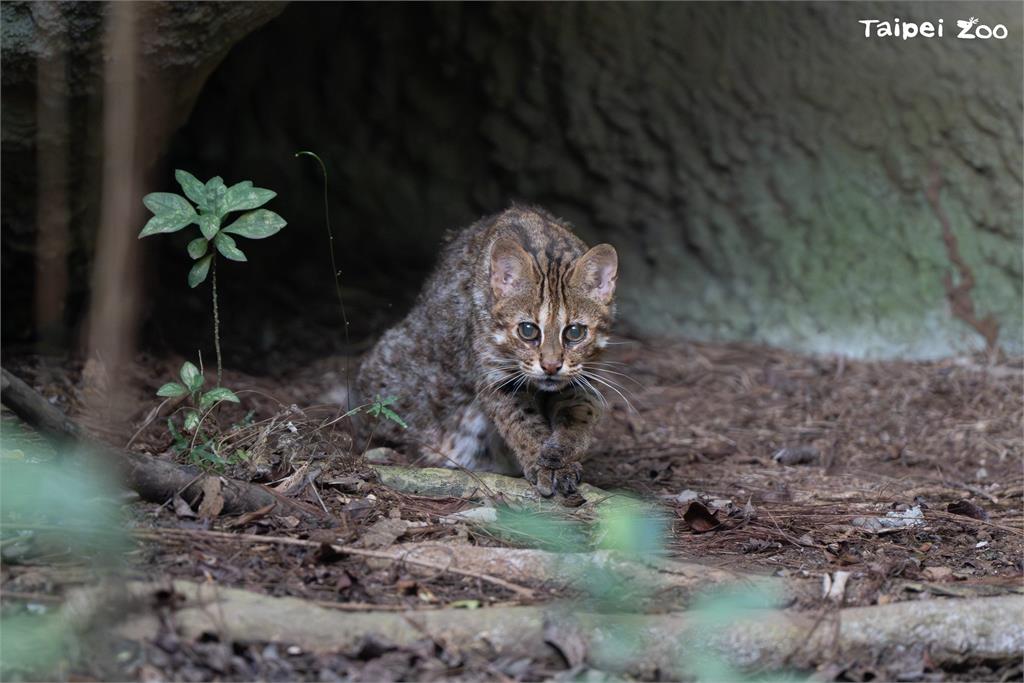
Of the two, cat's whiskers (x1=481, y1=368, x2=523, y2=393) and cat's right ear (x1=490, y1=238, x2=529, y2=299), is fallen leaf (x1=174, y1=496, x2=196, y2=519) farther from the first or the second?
cat's right ear (x1=490, y1=238, x2=529, y2=299)

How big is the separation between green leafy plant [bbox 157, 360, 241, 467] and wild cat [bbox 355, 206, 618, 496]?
132cm

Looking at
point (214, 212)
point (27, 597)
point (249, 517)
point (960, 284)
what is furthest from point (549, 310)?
point (960, 284)

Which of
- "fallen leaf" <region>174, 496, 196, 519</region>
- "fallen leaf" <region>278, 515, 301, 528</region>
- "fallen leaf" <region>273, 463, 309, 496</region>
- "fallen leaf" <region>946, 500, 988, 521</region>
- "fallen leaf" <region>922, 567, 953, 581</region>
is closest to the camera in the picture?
"fallen leaf" <region>174, 496, 196, 519</region>

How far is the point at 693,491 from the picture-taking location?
639 cm

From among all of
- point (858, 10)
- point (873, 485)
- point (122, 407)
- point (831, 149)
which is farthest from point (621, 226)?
point (122, 407)

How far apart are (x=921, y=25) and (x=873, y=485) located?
3972 millimetres

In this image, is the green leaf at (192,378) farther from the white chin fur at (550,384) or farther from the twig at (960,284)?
the twig at (960,284)

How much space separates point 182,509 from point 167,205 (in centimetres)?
163

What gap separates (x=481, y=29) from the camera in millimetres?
9664

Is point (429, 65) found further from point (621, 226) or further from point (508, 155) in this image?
point (621, 226)

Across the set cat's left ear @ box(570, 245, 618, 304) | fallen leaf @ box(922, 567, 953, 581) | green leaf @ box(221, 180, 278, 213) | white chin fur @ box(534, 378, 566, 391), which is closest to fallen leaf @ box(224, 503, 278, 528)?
green leaf @ box(221, 180, 278, 213)

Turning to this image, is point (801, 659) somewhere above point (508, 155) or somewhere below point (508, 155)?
below

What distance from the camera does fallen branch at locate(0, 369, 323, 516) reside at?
13.9ft

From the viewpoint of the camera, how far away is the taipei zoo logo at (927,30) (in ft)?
28.3
